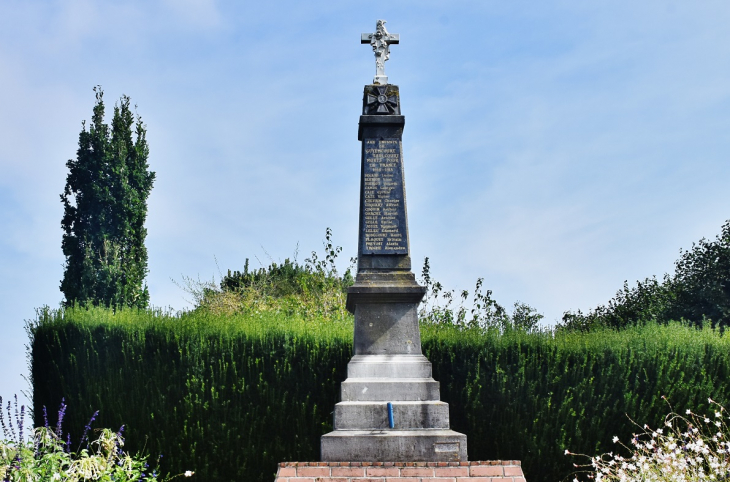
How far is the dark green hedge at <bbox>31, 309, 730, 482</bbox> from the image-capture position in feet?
36.6

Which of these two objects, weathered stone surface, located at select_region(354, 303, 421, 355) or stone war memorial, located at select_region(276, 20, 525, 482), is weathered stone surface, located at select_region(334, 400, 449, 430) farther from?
weathered stone surface, located at select_region(354, 303, 421, 355)

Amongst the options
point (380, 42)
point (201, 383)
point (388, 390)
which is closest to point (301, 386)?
point (201, 383)

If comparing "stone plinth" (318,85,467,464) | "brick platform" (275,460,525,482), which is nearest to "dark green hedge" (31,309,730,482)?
"stone plinth" (318,85,467,464)

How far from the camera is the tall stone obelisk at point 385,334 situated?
927 cm

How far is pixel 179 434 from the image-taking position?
1117 cm

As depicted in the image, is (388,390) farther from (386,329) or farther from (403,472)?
(403,472)

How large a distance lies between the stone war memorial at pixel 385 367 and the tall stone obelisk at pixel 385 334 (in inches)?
0.5

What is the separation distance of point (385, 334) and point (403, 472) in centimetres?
211

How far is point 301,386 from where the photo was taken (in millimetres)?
11617

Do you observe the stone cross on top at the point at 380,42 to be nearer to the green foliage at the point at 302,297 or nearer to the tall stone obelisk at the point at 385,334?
the tall stone obelisk at the point at 385,334

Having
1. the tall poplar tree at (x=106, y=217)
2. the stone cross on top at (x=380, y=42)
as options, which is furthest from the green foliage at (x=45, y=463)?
the tall poplar tree at (x=106, y=217)

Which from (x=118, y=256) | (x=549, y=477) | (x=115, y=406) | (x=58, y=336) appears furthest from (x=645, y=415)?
(x=118, y=256)

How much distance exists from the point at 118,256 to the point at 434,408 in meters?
13.5

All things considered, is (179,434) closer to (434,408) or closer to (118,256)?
(434,408)
